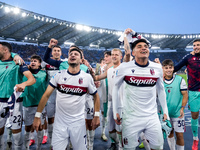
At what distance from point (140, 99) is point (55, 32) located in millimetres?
28363

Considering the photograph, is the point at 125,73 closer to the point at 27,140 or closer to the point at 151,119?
the point at 151,119

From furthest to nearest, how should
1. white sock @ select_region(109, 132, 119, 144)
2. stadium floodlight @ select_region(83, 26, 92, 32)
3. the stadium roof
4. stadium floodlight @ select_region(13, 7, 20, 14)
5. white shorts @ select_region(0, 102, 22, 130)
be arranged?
stadium floodlight @ select_region(83, 26, 92, 32), the stadium roof, stadium floodlight @ select_region(13, 7, 20, 14), white sock @ select_region(109, 132, 119, 144), white shorts @ select_region(0, 102, 22, 130)

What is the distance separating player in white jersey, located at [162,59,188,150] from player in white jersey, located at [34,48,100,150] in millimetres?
1892

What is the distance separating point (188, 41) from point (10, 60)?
44941mm

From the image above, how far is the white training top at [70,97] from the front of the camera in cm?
258

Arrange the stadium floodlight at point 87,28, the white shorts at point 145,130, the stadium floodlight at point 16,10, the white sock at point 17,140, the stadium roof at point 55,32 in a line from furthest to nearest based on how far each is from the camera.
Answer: the stadium floodlight at point 87,28
the stadium roof at point 55,32
the stadium floodlight at point 16,10
the white sock at point 17,140
the white shorts at point 145,130

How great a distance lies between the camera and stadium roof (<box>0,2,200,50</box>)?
20.9 meters

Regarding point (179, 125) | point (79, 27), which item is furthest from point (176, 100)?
point (79, 27)

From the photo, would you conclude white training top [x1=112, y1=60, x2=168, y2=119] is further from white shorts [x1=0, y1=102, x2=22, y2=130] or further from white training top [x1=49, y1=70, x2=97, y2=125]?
white shorts [x1=0, y1=102, x2=22, y2=130]

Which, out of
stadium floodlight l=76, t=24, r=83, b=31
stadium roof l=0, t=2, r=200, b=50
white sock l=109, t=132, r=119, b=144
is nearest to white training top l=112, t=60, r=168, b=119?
white sock l=109, t=132, r=119, b=144

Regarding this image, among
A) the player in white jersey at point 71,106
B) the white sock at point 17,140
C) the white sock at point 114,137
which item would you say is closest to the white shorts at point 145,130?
the player in white jersey at point 71,106

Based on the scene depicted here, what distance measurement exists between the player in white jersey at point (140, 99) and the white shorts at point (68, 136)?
2.29 feet

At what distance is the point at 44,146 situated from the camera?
171 inches

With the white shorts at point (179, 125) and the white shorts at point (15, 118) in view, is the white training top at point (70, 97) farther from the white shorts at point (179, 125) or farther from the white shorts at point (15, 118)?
the white shorts at point (179, 125)
